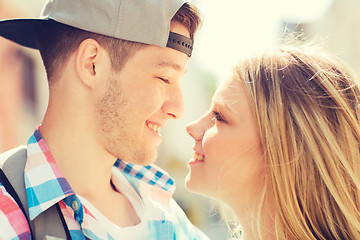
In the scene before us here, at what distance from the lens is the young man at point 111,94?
89.1 inches

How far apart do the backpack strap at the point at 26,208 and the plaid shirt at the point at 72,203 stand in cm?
3

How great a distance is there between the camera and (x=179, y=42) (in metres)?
2.46

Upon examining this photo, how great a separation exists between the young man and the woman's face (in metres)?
0.40

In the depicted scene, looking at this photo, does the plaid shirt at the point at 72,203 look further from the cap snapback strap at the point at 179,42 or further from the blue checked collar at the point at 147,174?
the cap snapback strap at the point at 179,42

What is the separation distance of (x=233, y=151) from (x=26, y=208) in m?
1.03

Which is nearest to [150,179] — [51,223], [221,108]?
[221,108]

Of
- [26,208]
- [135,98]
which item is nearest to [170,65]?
[135,98]

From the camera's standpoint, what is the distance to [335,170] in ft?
6.54

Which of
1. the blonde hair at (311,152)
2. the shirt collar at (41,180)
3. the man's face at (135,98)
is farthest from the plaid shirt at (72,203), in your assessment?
the blonde hair at (311,152)

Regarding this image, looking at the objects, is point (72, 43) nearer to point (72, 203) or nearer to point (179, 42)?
point (179, 42)

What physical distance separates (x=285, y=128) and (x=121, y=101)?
3.12 ft

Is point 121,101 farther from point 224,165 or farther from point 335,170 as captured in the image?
point 335,170

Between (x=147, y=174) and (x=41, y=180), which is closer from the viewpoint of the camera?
(x=41, y=180)

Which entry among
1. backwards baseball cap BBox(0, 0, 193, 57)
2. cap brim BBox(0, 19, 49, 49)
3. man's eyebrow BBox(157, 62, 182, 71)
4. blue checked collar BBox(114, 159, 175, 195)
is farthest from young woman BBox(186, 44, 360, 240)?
cap brim BBox(0, 19, 49, 49)
